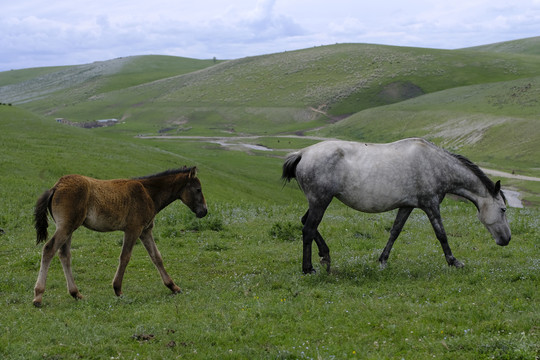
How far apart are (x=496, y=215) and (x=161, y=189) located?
8895 mm

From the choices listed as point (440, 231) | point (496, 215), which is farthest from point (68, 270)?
point (496, 215)

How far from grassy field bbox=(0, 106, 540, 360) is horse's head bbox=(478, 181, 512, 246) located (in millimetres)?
719

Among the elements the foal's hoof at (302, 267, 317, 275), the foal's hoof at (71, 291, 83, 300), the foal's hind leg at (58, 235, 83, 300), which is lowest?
the foal's hoof at (302, 267, 317, 275)

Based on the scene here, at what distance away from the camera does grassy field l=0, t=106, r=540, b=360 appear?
778cm

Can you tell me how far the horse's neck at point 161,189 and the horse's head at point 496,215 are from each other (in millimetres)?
8248

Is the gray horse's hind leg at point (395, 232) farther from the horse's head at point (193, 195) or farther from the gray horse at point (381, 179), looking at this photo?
the horse's head at point (193, 195)

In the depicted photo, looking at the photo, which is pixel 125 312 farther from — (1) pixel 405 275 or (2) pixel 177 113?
(2) pixel 177 113

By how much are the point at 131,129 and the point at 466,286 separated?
4454 inches

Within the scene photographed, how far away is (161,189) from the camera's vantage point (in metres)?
11.8

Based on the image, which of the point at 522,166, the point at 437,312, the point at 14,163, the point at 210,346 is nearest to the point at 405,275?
the point at 437,312

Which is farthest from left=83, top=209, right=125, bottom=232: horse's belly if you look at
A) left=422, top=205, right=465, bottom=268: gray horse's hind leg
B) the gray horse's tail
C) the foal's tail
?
left=422, top=205, right=465, bottom=268: gray horse's hind leg

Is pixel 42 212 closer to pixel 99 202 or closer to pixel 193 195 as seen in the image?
pixel 99 202

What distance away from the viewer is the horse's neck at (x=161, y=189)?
11711mm

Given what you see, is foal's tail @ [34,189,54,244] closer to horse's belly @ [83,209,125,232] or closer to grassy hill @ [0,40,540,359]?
horse's belly @ [83,209,125,232]
